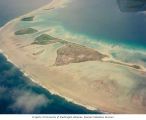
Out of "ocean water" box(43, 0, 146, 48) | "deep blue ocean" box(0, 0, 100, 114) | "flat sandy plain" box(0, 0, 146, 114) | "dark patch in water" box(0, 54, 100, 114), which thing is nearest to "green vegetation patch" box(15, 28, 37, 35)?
"flat sandy plain" box(0, 0, 146, 114)

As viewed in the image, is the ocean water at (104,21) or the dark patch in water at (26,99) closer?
the dark patch in water at (26,99)

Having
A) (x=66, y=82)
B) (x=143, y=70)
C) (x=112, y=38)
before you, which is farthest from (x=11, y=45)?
(x=143, y=70)

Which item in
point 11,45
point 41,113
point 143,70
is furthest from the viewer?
point 11,45

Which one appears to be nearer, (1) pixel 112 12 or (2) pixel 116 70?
(2) pixel 116 70

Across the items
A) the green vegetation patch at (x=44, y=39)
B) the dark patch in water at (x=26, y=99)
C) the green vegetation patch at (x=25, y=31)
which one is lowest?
the dark patch in water at (x=26, y=99)

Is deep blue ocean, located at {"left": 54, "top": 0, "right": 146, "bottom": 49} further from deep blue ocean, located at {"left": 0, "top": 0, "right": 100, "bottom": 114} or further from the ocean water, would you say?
deep blue ocean, located at {"left": 0, "top": 0, "right": 100, "bottom": 114}

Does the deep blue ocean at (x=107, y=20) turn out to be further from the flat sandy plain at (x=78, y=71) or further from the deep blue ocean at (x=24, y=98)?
the deep blue ocean at (x=24, y=98)

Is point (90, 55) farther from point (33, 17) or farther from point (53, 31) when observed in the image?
point (33, 17)

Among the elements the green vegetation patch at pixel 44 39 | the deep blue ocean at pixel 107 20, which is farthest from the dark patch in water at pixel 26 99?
the deep blue ocean at pixel 107 20

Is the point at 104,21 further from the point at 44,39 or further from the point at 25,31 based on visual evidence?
the point at 25,31
